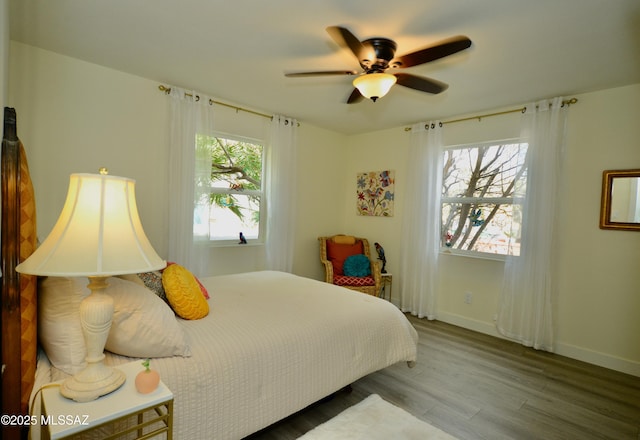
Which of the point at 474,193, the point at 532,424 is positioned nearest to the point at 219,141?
the point at 474,193

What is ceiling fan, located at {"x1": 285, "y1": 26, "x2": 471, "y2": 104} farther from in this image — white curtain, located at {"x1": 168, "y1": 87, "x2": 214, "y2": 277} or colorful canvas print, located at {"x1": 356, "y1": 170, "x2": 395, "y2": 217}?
colorful canvas print, located at {"x1": 356, "y1": 170, "x2": 395, "y2": 217}

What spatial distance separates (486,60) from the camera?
92.7 inches

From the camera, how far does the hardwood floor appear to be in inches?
75.9

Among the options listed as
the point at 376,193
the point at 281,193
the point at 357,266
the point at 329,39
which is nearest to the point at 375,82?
the point at 329,39

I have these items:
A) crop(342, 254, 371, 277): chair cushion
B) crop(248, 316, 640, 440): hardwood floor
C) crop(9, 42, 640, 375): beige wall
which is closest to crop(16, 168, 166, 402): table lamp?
crop(248, 316, 640, 440): hardwood floor

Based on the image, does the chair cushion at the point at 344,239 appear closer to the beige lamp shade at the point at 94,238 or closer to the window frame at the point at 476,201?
the window frame at the point at 476,201

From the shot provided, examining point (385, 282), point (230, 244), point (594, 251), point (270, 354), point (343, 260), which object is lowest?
point (385, 282)

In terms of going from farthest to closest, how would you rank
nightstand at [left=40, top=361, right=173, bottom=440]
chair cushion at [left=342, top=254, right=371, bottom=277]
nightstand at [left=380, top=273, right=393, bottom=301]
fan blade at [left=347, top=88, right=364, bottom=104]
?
nightstand at [left=380, top=273, right=393, bottom=301], chair cushion at [left=342, top=254, right=371, bottom=277], fan blade at [left=347, top=88, right=364, bottom=104], nightstand at [left=40, top=361, right=173, bottom=440]

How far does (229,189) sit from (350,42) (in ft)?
7.68

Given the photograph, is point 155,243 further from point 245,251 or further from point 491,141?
point 491,141

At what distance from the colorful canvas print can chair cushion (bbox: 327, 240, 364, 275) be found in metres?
0.58

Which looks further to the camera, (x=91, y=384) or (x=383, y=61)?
(x=383, y=61)

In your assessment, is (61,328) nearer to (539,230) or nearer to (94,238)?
(94,238)

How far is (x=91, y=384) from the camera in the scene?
1.04 m
